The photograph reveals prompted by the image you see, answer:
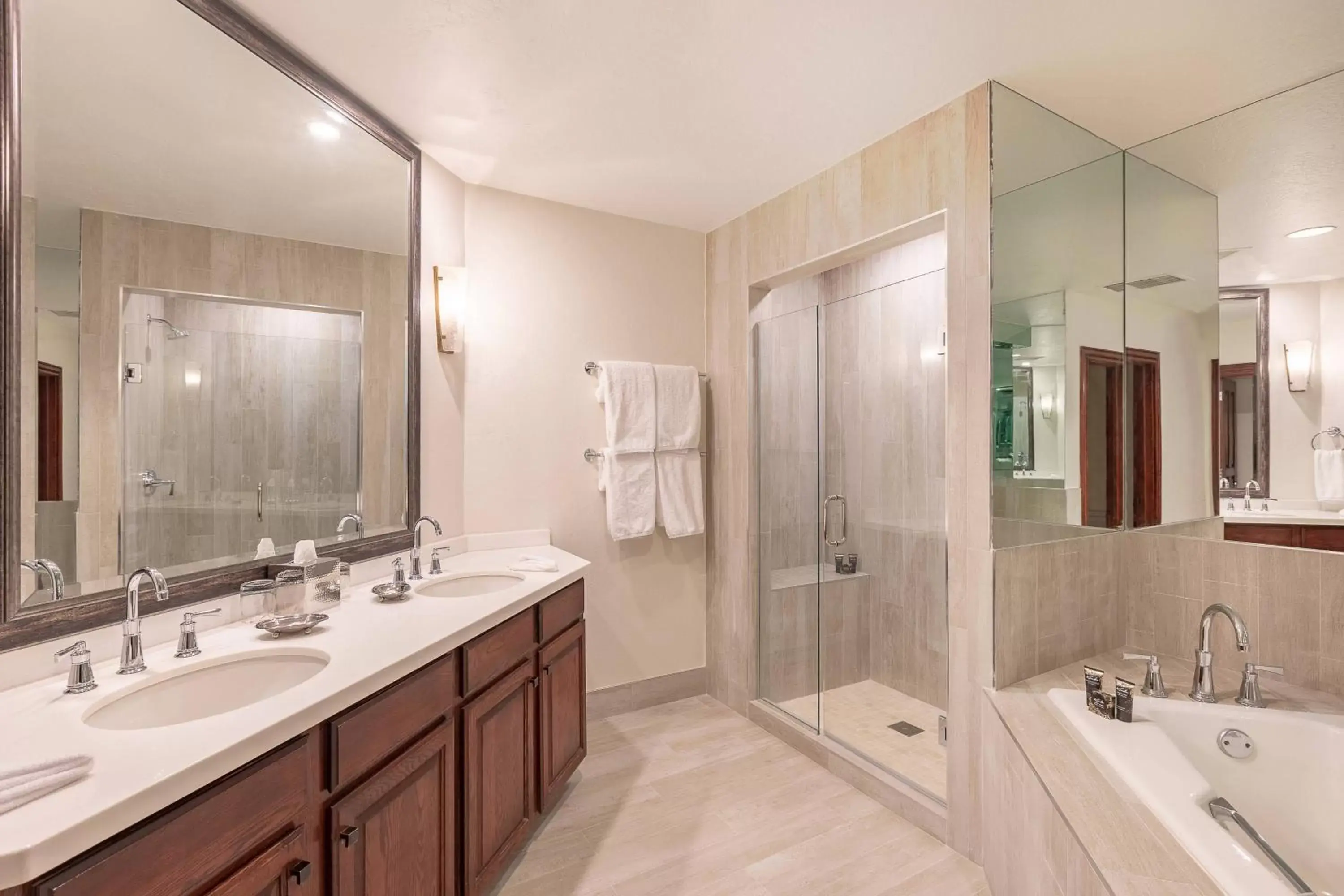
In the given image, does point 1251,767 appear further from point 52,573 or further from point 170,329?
point 170,329

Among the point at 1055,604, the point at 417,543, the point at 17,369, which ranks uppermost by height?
the point at 17,369

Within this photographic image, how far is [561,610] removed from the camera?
231 centimetres

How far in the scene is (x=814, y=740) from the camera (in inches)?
108

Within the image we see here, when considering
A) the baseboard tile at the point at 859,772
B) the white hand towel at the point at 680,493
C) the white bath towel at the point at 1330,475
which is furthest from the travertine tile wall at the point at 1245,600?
the white hand towel at the point at 680,493

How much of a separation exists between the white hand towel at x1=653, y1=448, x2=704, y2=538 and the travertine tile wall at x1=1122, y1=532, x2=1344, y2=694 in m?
1.86

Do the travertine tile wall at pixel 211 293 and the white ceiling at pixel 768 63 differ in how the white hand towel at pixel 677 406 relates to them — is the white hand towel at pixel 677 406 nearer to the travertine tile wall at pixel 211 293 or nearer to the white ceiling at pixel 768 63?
the white ceiling at pixel 768 63

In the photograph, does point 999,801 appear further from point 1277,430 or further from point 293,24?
point 293,24

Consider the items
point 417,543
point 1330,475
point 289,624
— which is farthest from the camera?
point 417,543

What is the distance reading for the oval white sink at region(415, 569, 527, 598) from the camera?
7.43 feet

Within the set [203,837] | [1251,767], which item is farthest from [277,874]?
[1251,767]

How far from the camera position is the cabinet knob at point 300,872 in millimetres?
1138

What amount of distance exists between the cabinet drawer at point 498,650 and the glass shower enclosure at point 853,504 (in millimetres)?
1473

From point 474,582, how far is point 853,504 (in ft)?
6.34

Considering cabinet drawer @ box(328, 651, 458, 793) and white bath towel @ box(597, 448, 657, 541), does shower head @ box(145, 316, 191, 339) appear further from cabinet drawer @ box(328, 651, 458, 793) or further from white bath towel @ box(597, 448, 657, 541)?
white bath towel @ box(597, 448, 657, 541)
